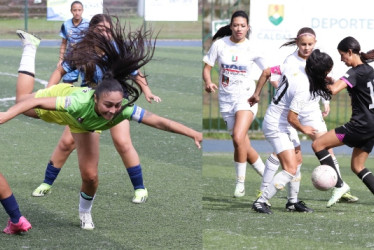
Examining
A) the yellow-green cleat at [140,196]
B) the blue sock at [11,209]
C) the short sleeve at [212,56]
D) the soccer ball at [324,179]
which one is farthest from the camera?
the short sleeve at [212,56]

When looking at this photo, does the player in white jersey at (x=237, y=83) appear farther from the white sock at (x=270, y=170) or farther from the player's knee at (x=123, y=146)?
the player's knee at (x=123, y=146)

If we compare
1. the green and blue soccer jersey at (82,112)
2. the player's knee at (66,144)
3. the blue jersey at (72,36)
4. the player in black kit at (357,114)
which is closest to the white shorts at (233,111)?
the player in black kit at (357,114)

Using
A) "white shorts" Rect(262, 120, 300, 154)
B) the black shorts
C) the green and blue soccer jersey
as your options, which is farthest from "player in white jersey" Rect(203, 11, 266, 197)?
the green and blue soccer jersey

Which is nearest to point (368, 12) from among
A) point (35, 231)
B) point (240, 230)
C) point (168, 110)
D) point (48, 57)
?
point (168, 110)

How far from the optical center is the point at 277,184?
770 centimetres

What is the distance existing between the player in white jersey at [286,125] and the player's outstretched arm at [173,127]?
2.01m

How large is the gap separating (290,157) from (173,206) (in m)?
1.05

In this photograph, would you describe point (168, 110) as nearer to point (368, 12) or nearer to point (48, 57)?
point (368, 12)

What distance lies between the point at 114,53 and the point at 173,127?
95cm

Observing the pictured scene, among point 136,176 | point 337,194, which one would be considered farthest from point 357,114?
point 136,176

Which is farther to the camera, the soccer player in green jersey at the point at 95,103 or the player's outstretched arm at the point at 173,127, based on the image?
the soccer player in green jersey at the point at 95,103

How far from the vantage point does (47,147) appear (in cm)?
1097

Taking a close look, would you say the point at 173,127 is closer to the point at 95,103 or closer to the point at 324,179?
the point at 95,103

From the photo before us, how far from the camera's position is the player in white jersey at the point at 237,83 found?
8.66 m
